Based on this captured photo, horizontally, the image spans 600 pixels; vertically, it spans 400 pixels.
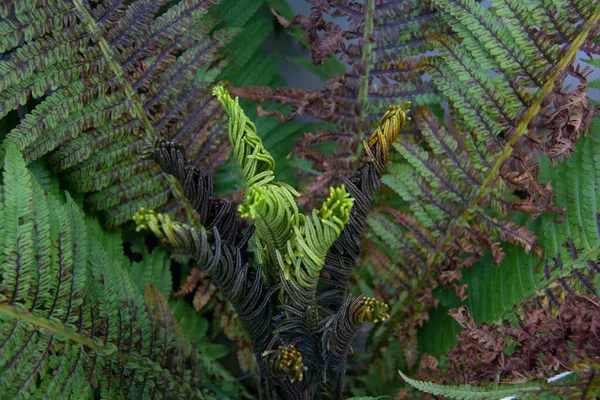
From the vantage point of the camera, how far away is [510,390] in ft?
1.73

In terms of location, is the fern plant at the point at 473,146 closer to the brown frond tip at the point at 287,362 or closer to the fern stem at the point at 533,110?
the fern stem at the point at 533,110

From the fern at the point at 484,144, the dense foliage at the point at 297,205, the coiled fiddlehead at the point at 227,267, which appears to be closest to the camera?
the coiled fiddlehead at the point at 227,267

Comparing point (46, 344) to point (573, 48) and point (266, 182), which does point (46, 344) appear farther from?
A: point (573, 48)

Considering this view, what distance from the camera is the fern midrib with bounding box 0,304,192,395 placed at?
0.62 meters

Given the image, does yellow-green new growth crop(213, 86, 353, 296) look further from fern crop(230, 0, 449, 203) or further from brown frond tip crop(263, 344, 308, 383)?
fern crop(230, 0, 449, 203)

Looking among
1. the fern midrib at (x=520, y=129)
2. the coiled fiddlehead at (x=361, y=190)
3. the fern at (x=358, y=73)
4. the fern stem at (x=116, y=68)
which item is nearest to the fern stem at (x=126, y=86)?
the fern stem at (x=116, y=68)

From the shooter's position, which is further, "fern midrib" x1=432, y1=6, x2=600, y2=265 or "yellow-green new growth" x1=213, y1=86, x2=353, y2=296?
"fern midrib" x1=432, y1=6, x2=600, y2=265

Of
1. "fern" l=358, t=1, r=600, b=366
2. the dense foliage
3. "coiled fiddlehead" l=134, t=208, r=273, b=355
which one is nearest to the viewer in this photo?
"coiled fiddlehead" l=134, t=208, r=273, b=355

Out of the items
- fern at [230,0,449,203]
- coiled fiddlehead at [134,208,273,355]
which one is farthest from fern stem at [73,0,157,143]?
coiled fiddlehead at [134,208,273,355]

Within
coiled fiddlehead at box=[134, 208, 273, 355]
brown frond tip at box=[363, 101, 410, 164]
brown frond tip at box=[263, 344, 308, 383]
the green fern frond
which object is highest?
brown frond tip at box=[363, 101, 410, 164]

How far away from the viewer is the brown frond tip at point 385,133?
56 centimetres

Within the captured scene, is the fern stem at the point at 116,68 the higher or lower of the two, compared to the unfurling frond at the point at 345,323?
higher

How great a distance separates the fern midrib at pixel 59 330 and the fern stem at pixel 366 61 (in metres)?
0.49

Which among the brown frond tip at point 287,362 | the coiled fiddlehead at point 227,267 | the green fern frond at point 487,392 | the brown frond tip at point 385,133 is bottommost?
the green fern frond at point 487,392
